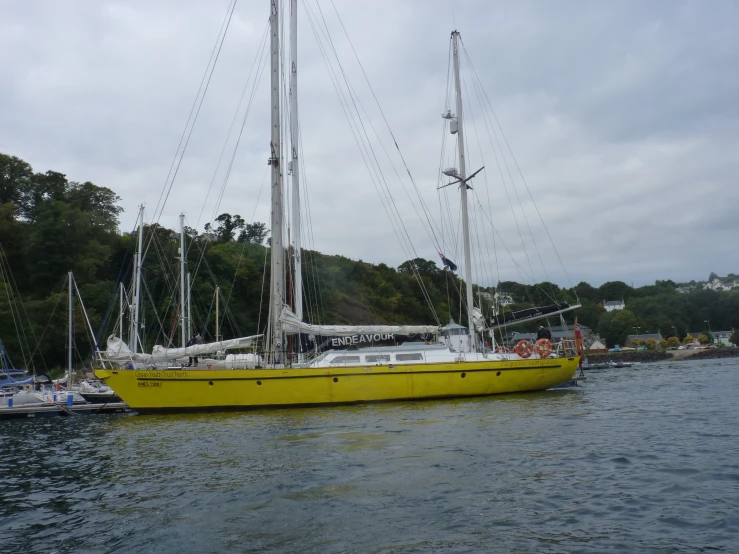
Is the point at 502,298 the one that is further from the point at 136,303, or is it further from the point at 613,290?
the point at 613,290

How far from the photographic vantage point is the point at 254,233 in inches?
3575

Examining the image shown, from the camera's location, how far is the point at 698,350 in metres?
89.9

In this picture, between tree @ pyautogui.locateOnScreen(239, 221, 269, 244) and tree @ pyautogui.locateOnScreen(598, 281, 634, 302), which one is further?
tree @ pyautogui.locateOnScreen(598, 281, 634, 302)

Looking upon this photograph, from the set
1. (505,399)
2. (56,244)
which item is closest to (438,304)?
(56,244)

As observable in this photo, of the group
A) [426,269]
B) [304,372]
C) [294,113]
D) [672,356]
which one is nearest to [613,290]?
[672,356]

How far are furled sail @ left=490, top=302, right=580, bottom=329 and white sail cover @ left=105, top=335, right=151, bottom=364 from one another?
1648cm

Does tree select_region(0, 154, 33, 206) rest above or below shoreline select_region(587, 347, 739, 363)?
above

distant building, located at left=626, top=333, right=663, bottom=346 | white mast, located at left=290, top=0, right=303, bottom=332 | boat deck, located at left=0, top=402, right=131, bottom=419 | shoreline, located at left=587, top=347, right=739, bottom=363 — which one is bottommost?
shoreline, located at left=587, top=347, right=739, bottom=363

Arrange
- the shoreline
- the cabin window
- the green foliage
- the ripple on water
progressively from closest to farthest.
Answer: the ripple on water < the cabin window < the green foliage < the shoreline

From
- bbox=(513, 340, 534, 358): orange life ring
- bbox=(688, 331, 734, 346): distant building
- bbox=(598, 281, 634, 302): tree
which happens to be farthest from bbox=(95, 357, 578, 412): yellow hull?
bbox=(598, 281, 634, 302): tree

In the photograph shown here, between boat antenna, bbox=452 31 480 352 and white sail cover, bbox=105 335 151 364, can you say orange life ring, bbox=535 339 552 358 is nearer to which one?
boat antenna, bbox=452 31 480 352

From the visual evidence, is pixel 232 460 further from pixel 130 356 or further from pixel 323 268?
pixel 323 268

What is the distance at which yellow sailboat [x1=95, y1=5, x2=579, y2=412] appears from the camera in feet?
70.7

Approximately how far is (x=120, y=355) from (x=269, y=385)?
6.20 metres
